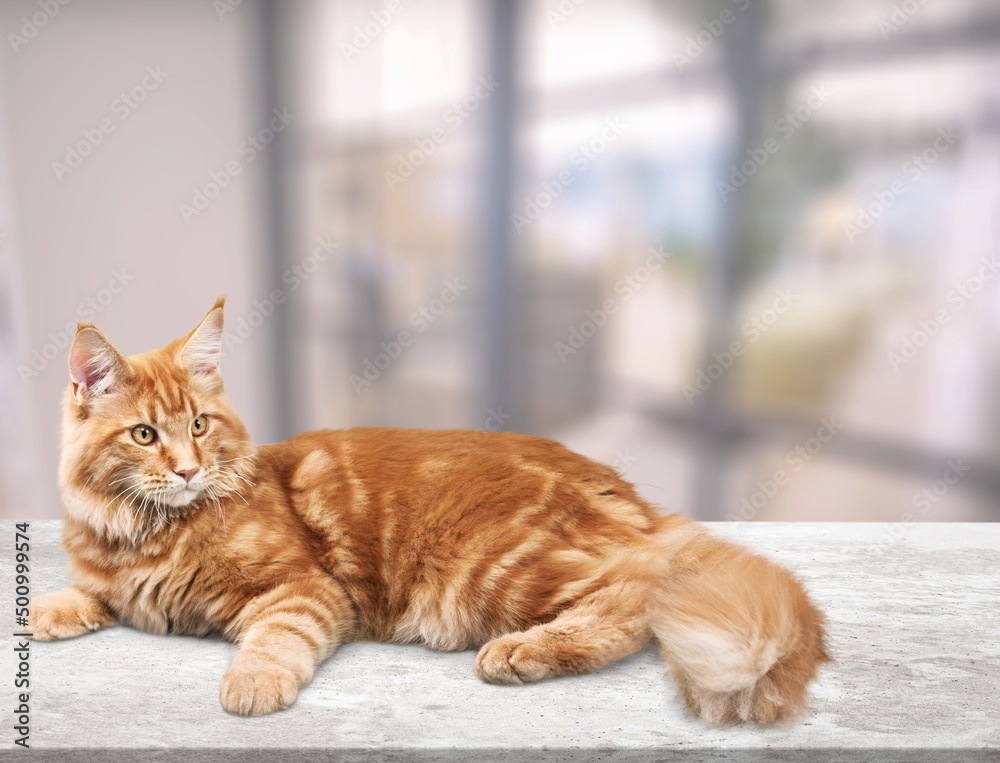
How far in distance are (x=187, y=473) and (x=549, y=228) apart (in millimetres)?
1792

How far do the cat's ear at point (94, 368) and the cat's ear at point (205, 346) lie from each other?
14 centimetres

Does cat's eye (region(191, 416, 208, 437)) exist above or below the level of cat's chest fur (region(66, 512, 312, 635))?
above

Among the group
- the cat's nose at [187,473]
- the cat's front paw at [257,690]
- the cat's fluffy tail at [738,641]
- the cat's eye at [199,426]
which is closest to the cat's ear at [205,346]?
the cat's eye at [199,426]

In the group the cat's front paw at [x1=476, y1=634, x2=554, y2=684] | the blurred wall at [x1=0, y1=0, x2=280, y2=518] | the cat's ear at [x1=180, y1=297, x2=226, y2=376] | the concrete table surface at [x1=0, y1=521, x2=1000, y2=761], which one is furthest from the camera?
the blurred wall at [x1=0, y1=0, x2=280, y2=518]

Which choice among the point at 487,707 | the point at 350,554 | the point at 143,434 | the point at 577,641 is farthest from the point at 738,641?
the point at 143,434

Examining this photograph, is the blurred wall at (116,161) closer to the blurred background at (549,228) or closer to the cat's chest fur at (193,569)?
the blurred background at (549,228)

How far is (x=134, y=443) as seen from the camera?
6.14 feet

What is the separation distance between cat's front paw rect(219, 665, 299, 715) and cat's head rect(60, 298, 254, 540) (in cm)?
39

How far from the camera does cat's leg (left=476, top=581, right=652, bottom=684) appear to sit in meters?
1.78

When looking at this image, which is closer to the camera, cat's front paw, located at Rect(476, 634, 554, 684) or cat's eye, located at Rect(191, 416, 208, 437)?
cat's front paw, located at Rect(476, 634, 554, 684)

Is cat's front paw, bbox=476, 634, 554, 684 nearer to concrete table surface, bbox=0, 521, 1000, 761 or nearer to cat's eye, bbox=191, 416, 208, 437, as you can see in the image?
concrete table surface, bbox=0, 521, 1000, 761

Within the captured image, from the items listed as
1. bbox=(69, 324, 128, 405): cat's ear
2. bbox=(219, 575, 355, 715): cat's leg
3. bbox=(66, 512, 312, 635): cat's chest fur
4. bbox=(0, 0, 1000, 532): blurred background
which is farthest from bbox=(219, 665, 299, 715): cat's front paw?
bbox=(0, 0, 1000, 532): blurred background

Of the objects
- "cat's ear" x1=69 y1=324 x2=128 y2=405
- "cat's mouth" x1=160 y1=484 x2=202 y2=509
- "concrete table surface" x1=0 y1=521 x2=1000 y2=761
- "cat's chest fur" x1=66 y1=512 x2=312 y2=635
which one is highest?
"cat's ear" x1=69 y1=324 x2=128 y2=405

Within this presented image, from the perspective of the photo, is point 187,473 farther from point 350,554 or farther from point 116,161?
point 116,161
